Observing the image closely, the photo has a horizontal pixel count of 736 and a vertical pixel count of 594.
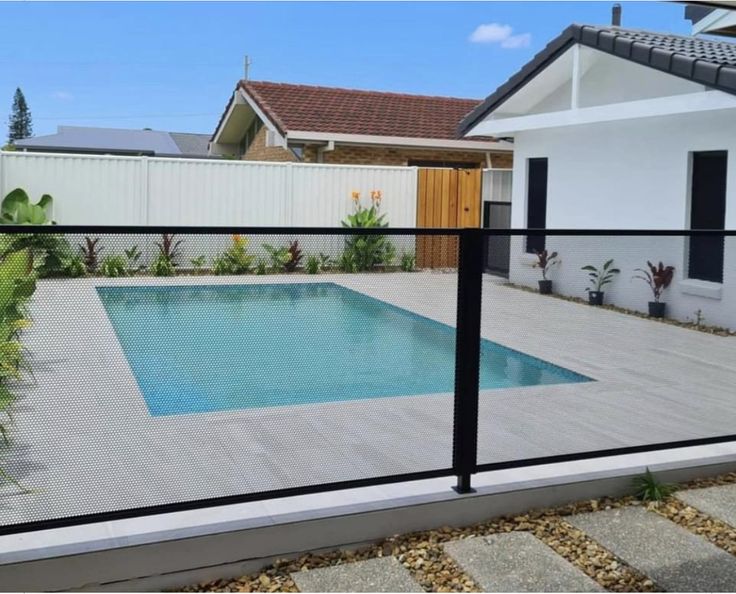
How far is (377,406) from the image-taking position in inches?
161

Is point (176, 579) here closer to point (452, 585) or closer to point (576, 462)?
point (452, 585)

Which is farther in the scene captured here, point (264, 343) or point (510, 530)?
point (510, 530)

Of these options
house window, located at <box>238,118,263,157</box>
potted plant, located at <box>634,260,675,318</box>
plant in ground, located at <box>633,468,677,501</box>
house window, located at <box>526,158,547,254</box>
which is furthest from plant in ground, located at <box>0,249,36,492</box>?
house window, located at <box>238,118,263,157</box>

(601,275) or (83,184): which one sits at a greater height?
(83,184)

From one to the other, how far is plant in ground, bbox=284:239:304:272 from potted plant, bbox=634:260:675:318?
230cm

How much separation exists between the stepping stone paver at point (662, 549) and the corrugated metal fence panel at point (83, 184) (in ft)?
38.4

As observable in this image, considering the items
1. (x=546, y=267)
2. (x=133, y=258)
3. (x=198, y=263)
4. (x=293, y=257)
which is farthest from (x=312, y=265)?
(x=546, y=267)

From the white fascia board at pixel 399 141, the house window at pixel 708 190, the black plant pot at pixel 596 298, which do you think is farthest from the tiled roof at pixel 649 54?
the black plant pot at pixel 596 298

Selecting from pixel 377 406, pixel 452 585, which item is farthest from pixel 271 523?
pixel 377 406

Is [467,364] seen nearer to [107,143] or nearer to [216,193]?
[216,193]

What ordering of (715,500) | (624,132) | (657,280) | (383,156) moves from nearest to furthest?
1. (715,500)
2. (657,280)
3. (624,132)
4. (383,156)

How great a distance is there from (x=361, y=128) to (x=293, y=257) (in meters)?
15.5

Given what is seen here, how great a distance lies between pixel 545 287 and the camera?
4.50 m

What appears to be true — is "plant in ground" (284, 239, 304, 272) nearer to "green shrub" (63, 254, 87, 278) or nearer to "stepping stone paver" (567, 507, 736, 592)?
"green shrub" (63, 254, 87, 278)
